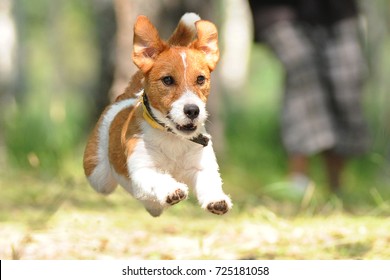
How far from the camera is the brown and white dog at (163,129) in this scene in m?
2.21

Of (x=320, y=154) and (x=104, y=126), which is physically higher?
(x=320, y=154)

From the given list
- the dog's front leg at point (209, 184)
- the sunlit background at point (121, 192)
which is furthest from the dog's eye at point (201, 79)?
the sunlit background at point (121, 192)

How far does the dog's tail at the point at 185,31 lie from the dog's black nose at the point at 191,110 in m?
0.24

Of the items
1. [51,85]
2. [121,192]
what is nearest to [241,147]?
[121,192]

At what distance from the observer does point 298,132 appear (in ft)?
27.2

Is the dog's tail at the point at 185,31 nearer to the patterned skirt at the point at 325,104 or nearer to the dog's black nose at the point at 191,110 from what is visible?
the dog's black nose at the point at 191,110

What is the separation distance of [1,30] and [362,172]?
6.23 meters

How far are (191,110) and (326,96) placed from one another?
6998mm

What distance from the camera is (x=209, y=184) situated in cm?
238

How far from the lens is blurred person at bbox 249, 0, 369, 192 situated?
624 cm

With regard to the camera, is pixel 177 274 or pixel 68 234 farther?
pixel 68 234

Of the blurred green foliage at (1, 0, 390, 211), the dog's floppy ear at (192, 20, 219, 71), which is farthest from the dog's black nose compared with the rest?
the blurred green foliage at (1, 0, 390, 211)

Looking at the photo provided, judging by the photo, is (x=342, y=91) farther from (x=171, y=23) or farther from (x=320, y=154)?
(x=171, y=23)

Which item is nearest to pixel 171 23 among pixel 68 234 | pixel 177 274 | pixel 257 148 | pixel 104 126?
pixel 104 126
